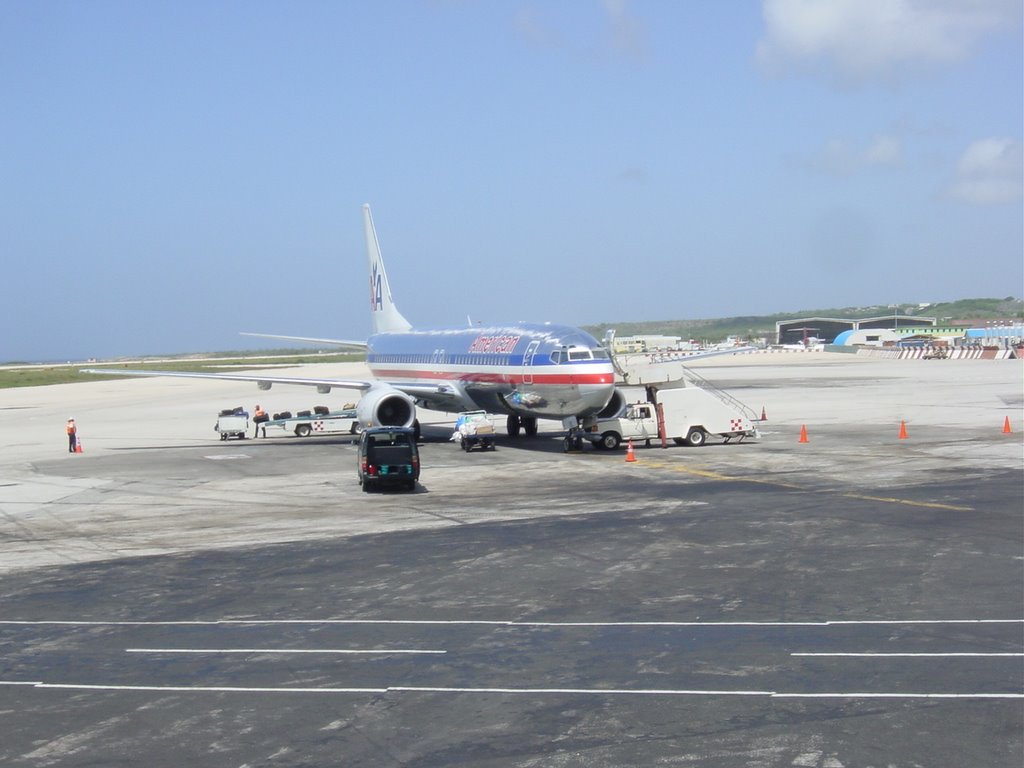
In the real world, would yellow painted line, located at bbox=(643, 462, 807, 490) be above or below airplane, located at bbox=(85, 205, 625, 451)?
below

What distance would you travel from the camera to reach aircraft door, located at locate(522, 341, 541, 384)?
4328 cm

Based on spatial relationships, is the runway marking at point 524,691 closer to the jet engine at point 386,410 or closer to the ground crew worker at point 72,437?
the jet engine at point 386,410

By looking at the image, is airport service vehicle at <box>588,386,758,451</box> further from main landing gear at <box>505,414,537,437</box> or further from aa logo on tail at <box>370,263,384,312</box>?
aa logo on tail at <box>370,263,384,312</box>

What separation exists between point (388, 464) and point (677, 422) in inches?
622

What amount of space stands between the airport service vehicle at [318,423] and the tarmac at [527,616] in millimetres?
16212

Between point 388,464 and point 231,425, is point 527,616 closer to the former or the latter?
point 388,464

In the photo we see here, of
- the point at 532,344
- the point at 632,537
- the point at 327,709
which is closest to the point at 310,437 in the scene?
the point at 532,344

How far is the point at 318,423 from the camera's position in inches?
2203

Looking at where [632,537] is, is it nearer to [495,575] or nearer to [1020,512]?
[495,575]

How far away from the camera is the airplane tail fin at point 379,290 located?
223 feet

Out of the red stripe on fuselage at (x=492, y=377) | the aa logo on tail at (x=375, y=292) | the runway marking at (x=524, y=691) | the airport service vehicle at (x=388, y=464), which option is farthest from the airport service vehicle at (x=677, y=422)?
the runway marking at (x=524, y=691)

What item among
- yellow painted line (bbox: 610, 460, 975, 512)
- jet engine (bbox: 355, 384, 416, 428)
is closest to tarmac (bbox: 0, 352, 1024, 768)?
yellow painted line (bbox: 610, 460, 975, 512)

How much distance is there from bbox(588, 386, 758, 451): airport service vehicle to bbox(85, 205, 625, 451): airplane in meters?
0.97

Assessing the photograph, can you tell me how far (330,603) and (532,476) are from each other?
721 inches
